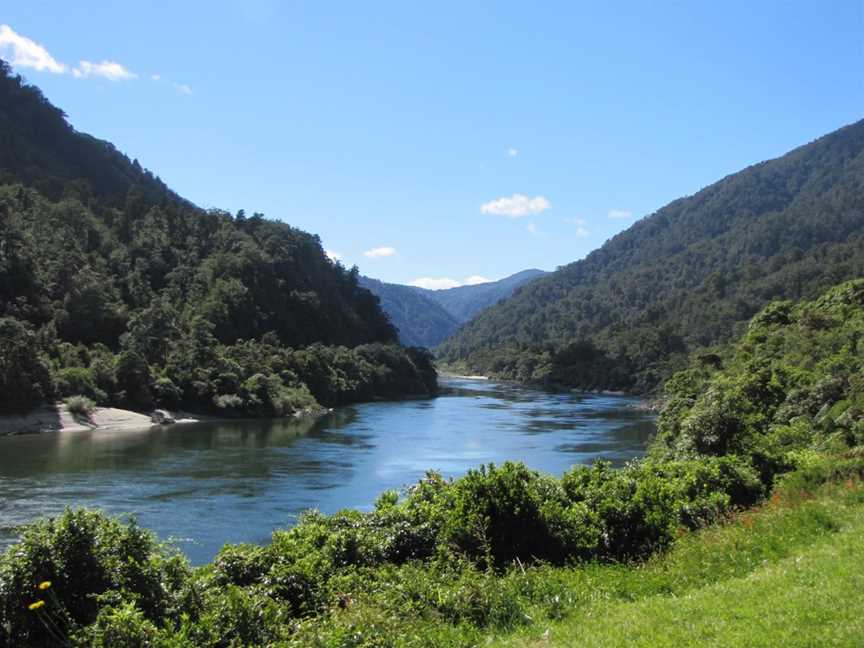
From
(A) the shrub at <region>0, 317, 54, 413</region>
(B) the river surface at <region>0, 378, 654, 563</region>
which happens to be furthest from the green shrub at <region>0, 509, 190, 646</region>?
(A) the shrub at <region>0, 317, 54, 413</region>

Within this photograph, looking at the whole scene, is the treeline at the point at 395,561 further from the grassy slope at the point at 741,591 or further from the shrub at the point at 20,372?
the shrub at the point at 20,372

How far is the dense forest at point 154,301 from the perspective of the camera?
246ft

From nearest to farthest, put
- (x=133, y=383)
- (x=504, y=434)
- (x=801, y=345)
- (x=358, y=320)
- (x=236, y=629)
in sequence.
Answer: (x=236, y=629) → (x=801, y=345) → (x=504, y=434) → (x=133, y=383) → (x=358, y=320)

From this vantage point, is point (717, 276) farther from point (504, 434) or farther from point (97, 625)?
point (97, 625)

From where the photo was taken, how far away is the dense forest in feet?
246

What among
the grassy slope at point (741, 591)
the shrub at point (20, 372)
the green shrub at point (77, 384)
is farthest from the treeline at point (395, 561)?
the green shrub at point (77, 384)

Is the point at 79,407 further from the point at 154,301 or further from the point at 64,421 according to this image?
the point at 154,301

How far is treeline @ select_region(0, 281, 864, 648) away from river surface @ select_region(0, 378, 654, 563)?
266 centimetres

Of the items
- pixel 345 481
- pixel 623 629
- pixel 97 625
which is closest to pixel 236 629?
→ pixel 97 625

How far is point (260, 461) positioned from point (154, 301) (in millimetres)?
58255

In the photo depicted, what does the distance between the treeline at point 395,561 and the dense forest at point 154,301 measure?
5756 cm

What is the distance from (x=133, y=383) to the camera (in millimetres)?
74062

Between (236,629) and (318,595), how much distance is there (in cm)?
227

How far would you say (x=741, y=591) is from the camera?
9.27 m
